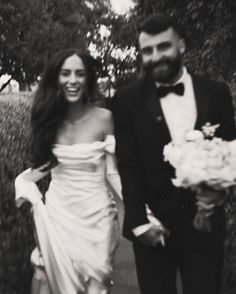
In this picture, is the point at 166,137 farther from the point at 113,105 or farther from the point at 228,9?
the point at 228,9

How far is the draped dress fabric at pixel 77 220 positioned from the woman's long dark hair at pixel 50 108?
80mm

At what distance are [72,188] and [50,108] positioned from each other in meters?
0.56

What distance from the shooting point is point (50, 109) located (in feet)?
15.0

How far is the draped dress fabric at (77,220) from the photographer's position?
4.50 metres

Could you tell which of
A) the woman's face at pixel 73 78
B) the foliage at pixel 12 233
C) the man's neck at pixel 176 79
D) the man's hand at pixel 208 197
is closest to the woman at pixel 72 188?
the woman's face at pixel 73 78

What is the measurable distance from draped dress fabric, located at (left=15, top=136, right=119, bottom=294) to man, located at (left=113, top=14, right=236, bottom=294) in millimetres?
883

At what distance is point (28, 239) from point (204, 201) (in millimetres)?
2369

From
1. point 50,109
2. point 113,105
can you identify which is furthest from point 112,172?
point 113,105

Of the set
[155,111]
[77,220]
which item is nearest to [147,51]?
[155,111]

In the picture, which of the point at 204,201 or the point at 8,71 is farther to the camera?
the point at 8,71

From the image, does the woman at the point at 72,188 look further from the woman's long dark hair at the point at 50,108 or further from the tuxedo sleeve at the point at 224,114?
the tuxedo sleeve at the point at 224,114

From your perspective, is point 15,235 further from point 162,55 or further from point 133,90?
point 162,55

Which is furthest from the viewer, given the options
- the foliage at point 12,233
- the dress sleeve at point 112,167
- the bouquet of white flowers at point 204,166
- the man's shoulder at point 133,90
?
the foliage at point 12,233

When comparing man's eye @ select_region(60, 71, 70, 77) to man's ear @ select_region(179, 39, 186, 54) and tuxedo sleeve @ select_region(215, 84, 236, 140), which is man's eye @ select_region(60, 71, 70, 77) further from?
tuxedo sleeve @ select_region(215, 84, 236, 140)
